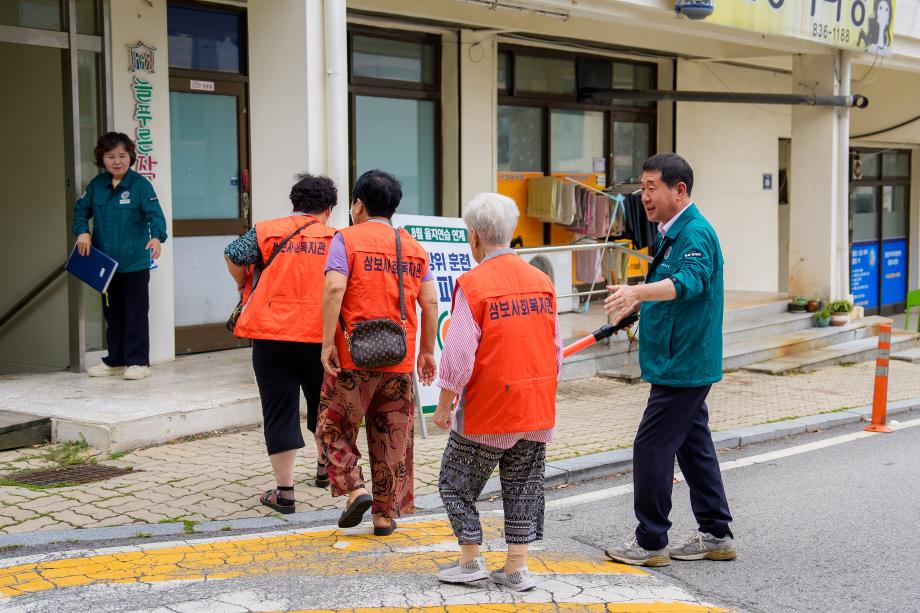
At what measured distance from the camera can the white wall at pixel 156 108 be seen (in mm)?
9414

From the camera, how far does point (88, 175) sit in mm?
9391

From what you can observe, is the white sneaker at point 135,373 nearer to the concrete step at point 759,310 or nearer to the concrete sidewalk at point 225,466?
the concrete sidewalk at point 225,466

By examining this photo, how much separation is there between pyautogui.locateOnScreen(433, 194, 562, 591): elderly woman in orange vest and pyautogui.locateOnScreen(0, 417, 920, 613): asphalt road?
29 cm

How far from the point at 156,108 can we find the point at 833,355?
817 centimetres

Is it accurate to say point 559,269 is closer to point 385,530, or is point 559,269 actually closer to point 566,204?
point 566,204

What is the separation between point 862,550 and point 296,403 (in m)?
3.10

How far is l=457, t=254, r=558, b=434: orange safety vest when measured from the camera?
4746mm

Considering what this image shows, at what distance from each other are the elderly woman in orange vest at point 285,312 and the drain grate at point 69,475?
52.5 inches

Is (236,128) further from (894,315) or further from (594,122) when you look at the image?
(894,315)

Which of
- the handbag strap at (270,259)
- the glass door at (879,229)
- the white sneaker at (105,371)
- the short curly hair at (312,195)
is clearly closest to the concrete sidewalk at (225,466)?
the handbag strap at (270,259)

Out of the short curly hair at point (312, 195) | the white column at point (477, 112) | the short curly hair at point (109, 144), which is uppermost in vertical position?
the white column at point (477, 112)

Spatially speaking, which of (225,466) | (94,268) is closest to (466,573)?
(225,466)

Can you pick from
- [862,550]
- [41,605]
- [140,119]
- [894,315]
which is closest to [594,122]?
[140,119]

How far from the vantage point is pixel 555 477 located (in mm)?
7176
